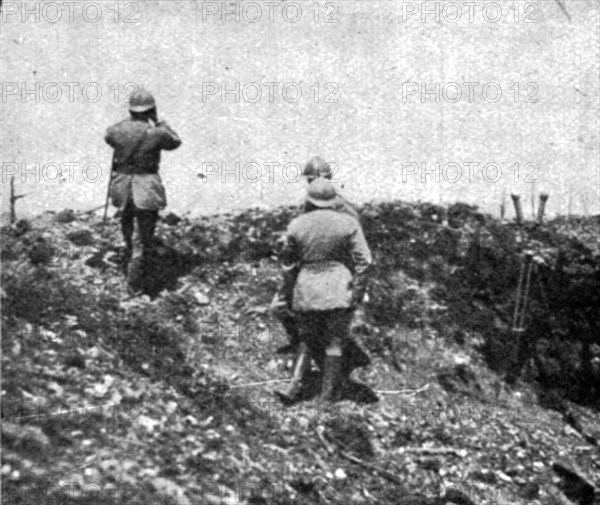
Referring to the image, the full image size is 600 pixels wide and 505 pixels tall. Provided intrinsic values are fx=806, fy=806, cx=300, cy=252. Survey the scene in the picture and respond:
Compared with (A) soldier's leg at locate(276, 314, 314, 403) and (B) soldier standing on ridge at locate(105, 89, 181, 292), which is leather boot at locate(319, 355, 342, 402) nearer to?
(A) soldier's leg at locate(276, 314, 314, 403)

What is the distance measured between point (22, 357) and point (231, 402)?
1724mm

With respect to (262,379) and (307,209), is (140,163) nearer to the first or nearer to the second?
(307,209)

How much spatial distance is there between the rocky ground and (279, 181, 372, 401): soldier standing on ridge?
0.39m

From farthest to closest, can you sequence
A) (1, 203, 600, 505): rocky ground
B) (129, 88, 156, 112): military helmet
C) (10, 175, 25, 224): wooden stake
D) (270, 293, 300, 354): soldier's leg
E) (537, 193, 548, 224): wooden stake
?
(537, 193, 548, 224): wooden stake < (10, 175, 25, 224): wooden stake < (270, 293, 300, 354): soldier's leg < (129, 88, 156, 112): military helmet < (1, 203, 600, 505): rocky ground

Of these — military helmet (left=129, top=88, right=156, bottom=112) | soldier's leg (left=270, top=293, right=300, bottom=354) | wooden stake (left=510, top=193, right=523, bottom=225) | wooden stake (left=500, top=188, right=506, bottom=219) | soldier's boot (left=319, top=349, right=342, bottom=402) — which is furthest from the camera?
wooden stake (left=500, top=188, right=506, bottom=219)

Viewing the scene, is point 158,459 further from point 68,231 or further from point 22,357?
point 68,231

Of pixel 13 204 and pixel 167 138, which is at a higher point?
pixel 167 138

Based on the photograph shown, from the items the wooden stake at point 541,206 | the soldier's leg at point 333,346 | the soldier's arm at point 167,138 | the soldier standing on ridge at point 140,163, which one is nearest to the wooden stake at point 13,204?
the soldier standing on ridge at point 140,163

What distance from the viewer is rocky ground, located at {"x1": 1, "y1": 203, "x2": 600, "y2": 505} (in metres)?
5.58

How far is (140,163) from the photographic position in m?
7.81

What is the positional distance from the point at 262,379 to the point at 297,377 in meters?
0.53

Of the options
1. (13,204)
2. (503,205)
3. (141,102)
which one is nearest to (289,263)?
(141,102)

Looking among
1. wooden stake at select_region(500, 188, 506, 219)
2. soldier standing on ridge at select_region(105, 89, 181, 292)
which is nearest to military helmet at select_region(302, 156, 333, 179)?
soldier standing on ridge at select_region(105, 89, 181, 292)

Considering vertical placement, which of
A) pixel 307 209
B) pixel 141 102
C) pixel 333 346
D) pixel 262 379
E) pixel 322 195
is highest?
pixel 141 102
